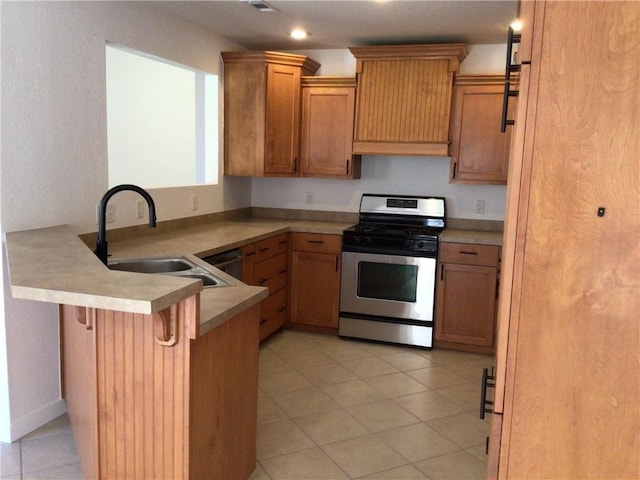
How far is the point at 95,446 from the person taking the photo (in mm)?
1992

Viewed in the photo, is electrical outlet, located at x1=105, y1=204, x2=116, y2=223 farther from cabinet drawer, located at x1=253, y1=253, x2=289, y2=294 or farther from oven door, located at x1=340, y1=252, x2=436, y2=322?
oven door, located at x1=340, y1=252, x2=436, y2=322

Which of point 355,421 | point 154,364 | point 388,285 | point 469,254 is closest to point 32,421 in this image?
point 154,364

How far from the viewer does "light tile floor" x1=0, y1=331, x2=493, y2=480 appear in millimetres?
2496

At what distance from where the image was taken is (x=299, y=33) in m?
4.11

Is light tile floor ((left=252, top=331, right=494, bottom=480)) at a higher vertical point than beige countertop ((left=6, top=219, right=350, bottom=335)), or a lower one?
lower

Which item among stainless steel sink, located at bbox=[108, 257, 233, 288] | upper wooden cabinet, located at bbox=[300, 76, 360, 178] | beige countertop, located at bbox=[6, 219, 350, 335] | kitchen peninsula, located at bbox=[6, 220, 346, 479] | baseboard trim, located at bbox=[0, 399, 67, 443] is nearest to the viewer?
beige countertop, located at bbox=[6, 219, 350, 335]

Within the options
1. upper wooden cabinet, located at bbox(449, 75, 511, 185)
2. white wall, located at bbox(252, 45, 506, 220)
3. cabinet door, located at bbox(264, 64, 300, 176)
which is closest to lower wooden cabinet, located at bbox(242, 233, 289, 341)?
cabinet door, located at bbox(264, 64, 300, 176)

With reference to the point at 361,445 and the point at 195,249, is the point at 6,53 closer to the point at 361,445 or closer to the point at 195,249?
the point at 195,249

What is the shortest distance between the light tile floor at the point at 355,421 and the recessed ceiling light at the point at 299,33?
2332 millimetres

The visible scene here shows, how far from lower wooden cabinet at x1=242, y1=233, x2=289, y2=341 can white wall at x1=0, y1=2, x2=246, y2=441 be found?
91 cm

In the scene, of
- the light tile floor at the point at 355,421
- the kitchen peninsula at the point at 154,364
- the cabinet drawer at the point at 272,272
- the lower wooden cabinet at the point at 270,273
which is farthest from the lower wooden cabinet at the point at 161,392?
the cabinet drawer at the point at 272,272

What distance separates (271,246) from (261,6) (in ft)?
5.42

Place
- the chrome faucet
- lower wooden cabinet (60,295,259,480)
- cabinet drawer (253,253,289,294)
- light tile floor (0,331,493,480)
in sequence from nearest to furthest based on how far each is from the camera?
lower wooden cabinet (60,295,259,480) < the chrome faucet < light tile floor (0,331,493,480) < cabinet drawer (253,253,289,294)

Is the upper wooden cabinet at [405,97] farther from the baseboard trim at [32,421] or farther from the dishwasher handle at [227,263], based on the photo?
the baseboard trim at [32,421]
